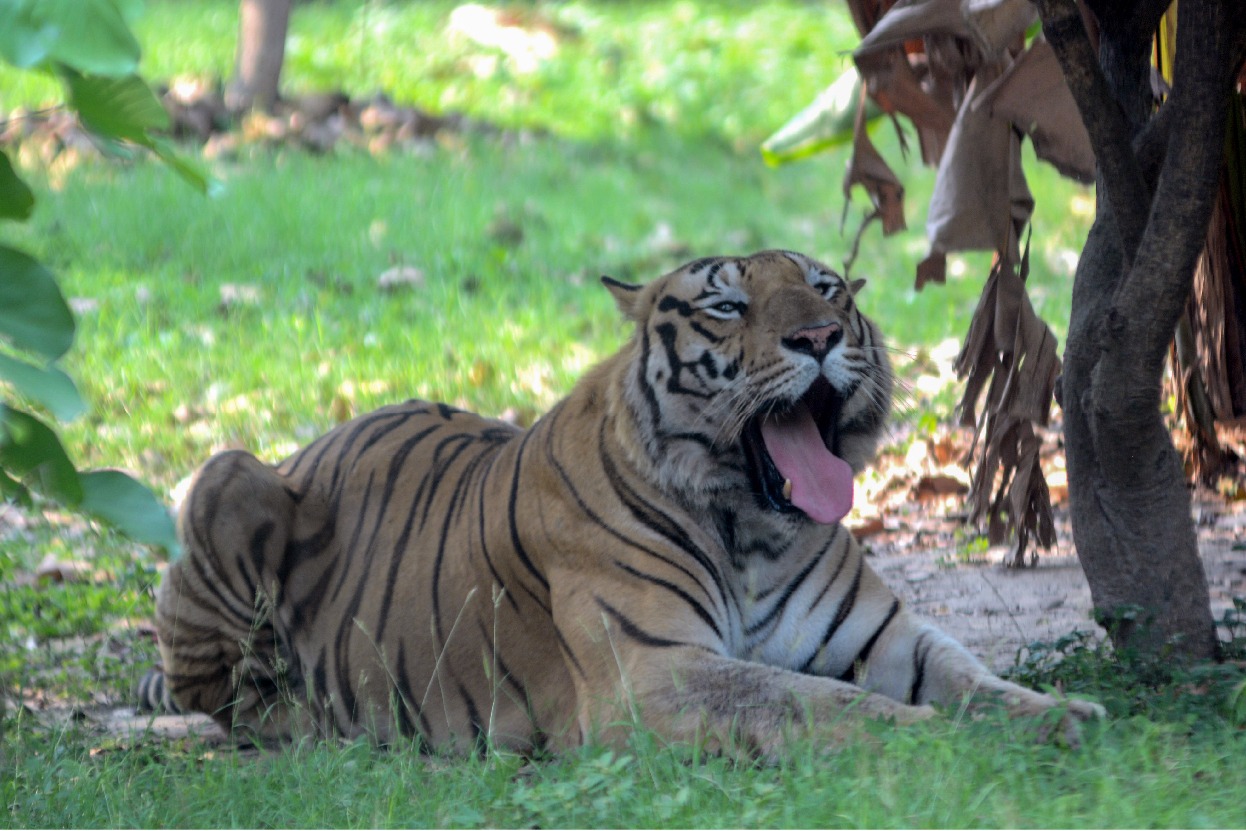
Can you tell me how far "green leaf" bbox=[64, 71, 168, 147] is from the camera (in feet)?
7.66

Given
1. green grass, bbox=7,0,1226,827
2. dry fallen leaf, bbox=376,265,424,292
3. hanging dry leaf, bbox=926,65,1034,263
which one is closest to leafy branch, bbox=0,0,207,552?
green grass, bbox=7,0,1226,827

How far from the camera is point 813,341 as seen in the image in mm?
→ 3457

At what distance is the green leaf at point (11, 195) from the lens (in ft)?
7.93

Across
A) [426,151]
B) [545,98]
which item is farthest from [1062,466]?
[545,98]

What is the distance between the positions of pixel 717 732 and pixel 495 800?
0.53 metres

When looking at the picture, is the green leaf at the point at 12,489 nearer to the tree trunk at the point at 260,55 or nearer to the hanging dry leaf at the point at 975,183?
the hanging dry leaf at the point at 975,183

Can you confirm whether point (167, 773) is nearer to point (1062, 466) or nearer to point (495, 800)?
point (495, 800)

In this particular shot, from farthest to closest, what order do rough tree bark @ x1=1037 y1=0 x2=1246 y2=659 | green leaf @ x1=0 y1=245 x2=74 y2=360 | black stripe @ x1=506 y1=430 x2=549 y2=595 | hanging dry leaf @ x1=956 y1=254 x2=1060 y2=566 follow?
hanging dry leaf @ x1=956 y1=254 x2=1060 y2=566 < black stripe @ x1=506 y1=430 x2=549 y2=595 < rough tree bark @ x1=1037 y1=0 x2=1246 y2=659 < green leaf @ x1=0 y1=245 x2=74 y2=360

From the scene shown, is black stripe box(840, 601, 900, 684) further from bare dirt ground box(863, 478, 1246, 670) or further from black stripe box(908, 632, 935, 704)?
bare dirt ground box(863, 478, 1246, 670)

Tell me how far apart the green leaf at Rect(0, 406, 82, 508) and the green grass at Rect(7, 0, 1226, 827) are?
0.54 m

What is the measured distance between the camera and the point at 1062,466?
5.88m

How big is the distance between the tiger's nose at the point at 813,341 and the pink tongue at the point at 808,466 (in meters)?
0.16

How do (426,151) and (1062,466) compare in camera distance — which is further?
(426,151)

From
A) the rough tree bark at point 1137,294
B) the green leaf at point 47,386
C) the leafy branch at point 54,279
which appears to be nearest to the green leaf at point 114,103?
the leafy branch at point 54,279
